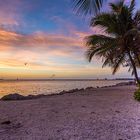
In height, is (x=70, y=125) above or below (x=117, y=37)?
below

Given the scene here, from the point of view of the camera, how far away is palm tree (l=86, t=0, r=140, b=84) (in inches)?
730

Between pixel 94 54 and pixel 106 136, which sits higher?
pixel 94 54

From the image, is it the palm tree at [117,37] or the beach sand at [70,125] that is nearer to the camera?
the beach sand at [70,125]

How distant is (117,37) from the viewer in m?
18.9

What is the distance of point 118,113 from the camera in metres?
8.95

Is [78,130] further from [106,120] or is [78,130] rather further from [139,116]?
[139,116]

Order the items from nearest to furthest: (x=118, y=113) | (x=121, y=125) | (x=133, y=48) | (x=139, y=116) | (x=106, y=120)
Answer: (x=121, y=125) → (x=106, y=120) → (x=139, y=116) → (x=118, y=113) → (x=133, y=48)

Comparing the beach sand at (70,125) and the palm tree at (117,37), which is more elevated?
the palm tree at (117,37)

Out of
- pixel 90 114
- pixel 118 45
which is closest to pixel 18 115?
pixel 90 114

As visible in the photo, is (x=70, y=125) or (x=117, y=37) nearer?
(x=70, y=125)

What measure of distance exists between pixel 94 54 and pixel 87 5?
54.7 ft

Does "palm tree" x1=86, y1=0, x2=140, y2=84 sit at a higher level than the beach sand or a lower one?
higher

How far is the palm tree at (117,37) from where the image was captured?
60.8 ft

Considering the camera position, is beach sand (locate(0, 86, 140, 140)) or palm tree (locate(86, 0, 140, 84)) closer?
beach sand (locate(0, 86, 140, 140))
